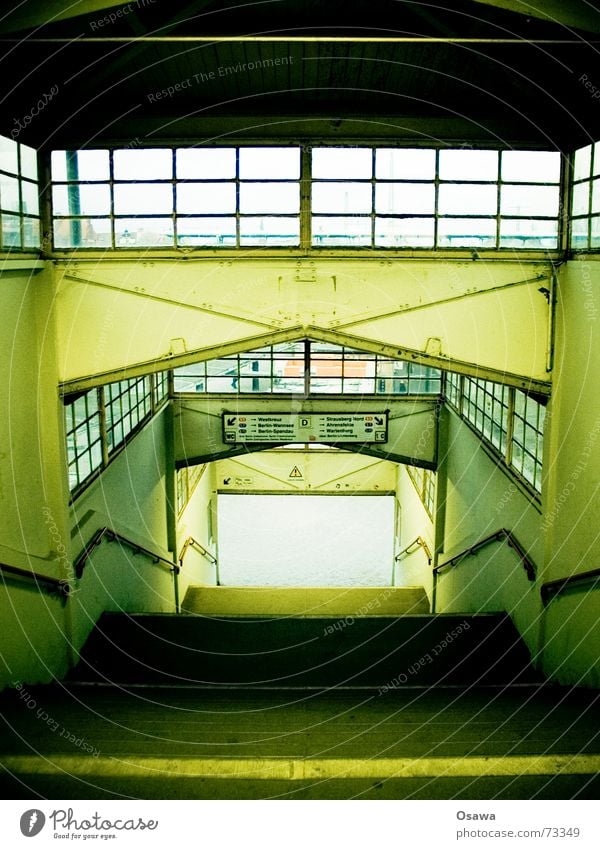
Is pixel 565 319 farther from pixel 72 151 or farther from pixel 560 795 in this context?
pixel 72 151

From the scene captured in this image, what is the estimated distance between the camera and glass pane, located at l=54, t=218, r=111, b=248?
22.4 feet

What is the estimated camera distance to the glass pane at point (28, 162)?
21.0 feet

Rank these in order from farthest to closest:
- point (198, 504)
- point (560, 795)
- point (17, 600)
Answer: point (198, 504), point (17, 600), point (560, 795)

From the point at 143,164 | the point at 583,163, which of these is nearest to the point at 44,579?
the point at 143,164

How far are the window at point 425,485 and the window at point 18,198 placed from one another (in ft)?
27.3

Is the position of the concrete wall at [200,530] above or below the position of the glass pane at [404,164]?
below

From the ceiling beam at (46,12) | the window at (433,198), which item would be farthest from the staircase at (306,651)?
the ceiling beam at (46,12)

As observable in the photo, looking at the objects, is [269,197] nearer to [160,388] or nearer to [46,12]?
[46,12]

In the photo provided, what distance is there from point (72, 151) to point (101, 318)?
5.26 ft

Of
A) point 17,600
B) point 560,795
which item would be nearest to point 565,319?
point 560,795

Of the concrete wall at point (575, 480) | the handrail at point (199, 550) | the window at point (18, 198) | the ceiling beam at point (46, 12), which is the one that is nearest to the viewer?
the ceiling beam at point (46, 12)

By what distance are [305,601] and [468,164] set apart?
738 centimetres

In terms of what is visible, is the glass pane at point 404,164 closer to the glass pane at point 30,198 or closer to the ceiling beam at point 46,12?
the ceiling beam at point 46,12

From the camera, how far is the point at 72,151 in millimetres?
6793
